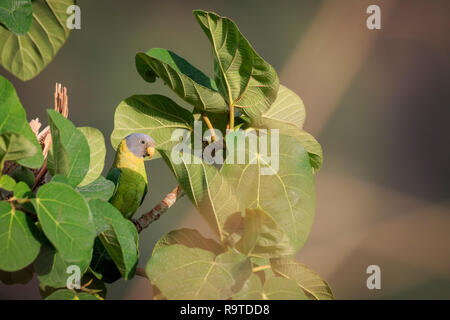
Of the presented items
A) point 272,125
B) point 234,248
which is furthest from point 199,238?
point 272,125

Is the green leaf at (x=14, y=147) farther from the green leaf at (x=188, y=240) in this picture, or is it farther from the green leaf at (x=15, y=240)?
the green leaf at (x=188, y=240)

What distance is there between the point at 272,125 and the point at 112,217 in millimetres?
198

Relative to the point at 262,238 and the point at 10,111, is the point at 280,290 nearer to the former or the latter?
the point at 262,238

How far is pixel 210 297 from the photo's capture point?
292 millimetres

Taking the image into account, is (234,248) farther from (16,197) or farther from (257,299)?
(16,197)

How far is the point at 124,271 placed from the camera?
0.31 meters

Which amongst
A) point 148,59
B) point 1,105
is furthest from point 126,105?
point 1,105

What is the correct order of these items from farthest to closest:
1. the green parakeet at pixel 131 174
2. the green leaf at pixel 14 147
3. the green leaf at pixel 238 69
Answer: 1. the green parakeet at pixel 131 174
2. the green leaf at pixel 238 69
3. the green leaf at pixel 14 147

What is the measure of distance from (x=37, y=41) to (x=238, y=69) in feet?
0.77

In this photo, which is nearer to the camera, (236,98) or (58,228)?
(58,228)

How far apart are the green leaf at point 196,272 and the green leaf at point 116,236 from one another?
0.02 m

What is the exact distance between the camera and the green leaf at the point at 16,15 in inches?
14.1

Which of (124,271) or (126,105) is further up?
(126,105)

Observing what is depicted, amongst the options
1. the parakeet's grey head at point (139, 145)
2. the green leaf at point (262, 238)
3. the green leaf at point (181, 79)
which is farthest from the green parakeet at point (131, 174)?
the green leaf at point (262, 238)
